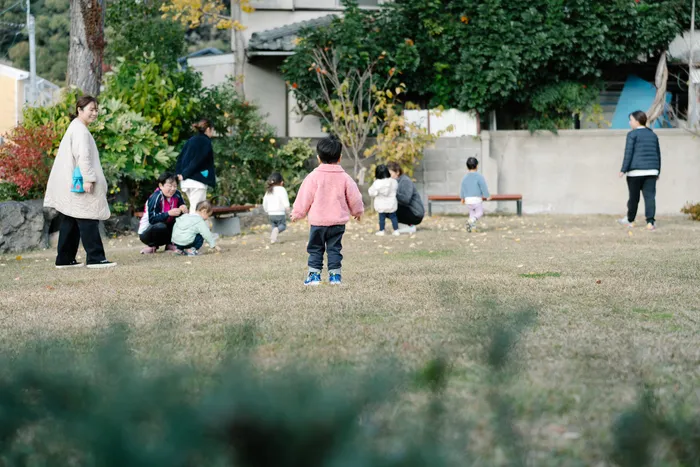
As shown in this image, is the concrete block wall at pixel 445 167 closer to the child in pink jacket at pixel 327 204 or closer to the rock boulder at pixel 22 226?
the rock boulder at pixel 22 226

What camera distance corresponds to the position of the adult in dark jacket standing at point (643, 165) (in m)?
13.8

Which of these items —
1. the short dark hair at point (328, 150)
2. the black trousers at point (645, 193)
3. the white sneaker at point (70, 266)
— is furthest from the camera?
the black trousers at point (645, 193)

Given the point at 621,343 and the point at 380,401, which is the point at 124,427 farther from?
the point at 621,343

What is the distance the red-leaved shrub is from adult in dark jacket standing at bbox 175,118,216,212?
231 cm

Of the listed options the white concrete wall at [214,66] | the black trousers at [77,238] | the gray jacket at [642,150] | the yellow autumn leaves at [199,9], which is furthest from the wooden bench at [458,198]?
the black trousers at [77,238]

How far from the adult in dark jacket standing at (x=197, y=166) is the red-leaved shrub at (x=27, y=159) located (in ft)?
7.59

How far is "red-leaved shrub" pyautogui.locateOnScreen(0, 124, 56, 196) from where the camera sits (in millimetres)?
13727

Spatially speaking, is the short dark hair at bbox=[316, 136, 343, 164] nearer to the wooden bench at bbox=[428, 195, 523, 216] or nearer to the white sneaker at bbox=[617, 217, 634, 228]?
the white sneaker at bbox=[617, 217, 634, 228]

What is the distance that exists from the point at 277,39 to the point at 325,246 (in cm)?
1233

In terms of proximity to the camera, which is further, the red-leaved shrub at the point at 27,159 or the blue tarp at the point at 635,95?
the blue tarp at the point at 635,95

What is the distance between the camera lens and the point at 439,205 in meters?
19.2

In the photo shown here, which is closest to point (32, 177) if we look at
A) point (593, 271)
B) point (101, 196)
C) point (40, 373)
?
point (101, 196)

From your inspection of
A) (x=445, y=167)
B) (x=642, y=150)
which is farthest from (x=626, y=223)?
(x=445, y=167)

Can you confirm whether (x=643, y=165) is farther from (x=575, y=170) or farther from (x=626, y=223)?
(x=575, y=170)
